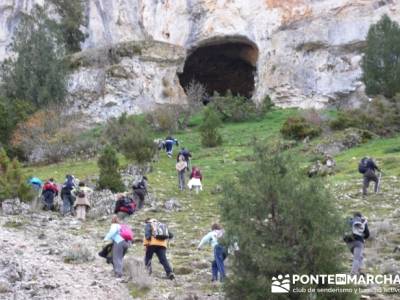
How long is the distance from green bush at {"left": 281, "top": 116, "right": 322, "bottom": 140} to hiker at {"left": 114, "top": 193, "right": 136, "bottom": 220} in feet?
52.2

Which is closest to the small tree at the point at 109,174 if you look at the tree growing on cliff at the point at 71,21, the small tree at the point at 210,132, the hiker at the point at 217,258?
the small tree at the point at 210,132

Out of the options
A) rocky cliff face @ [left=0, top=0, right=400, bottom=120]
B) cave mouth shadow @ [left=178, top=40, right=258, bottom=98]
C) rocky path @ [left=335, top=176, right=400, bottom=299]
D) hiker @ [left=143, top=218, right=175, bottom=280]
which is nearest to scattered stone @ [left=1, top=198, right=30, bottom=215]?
hiker @ [left=143, top=218, right=175, bottom=280]

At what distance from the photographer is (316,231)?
12305mm

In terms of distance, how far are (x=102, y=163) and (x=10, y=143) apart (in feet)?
43.1

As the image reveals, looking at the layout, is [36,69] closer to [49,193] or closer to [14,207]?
[49,193]

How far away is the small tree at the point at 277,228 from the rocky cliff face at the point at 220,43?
35.5 m

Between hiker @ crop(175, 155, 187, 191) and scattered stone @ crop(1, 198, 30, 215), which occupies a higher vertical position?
hiker @ crop(175, 155, 187, 191)

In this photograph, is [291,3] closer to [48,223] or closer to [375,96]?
[375,96]

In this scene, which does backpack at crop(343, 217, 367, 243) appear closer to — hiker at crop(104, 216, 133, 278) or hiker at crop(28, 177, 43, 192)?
hiker at crop(104, 216, 133, 278)

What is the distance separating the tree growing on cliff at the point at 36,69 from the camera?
44469mm

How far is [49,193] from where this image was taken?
80.5 ft

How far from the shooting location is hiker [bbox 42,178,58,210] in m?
24.5

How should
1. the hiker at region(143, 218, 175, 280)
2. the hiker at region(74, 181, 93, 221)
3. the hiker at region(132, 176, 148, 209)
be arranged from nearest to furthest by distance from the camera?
1. the hiker at region(143, 218, 175, 280)
2. the hiker at region(74, 181, 93, 221)
3. the hiker at region(132, 176, 148, 209)

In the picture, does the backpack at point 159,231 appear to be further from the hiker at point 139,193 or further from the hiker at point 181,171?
the hiker at point 181,171
